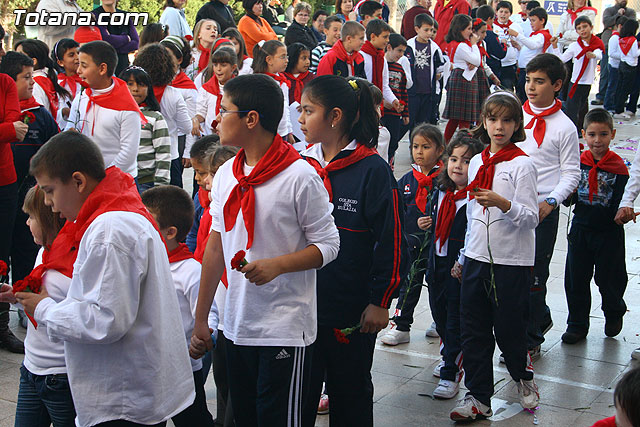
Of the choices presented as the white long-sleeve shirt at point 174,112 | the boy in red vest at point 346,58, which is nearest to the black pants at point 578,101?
the boy in red vest at point 346,58

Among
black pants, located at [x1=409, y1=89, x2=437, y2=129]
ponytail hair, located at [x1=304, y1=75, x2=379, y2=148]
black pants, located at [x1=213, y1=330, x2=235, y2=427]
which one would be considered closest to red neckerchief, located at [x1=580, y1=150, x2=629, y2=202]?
ponytail hair, located at [x1=304, y1=75, x2=379, y2=148]

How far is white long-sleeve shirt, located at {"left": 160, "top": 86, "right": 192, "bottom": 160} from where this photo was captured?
24.4ft

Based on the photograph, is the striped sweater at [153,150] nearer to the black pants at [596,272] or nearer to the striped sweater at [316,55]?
the black pants at [596,272]

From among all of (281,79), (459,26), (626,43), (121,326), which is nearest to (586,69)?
(626,43)

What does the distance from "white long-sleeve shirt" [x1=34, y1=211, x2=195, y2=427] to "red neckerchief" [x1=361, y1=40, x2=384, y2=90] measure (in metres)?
7.77

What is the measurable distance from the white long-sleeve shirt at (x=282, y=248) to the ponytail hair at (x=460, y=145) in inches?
77.1

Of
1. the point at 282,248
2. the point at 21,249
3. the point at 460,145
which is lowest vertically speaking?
the point at 21,249

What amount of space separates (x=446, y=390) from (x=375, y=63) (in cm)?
619

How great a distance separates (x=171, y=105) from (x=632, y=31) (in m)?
12.4

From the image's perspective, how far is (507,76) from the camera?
16.3m

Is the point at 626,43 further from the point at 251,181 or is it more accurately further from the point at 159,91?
the point at 251,181

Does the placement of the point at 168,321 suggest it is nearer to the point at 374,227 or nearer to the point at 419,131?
the point at 374,227

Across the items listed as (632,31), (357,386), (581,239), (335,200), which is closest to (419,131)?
(581,239)

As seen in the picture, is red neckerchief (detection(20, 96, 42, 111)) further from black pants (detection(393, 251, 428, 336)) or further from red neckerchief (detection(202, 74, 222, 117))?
black pants (detection(393, 251, 428, 336))
